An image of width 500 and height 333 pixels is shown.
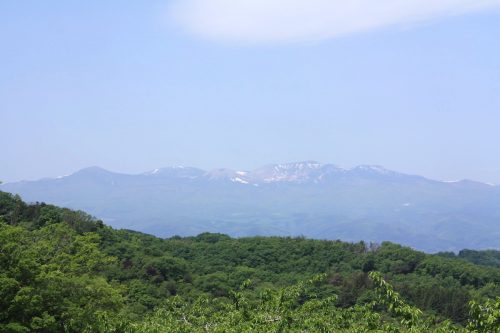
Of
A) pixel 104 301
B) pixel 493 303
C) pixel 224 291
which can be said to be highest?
pixel 493 303

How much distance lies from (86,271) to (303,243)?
53126 millimetres

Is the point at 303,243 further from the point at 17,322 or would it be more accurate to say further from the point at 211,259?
the point at 17,322

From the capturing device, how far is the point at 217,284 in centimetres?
5466

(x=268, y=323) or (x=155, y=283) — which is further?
(x=155, y=283)

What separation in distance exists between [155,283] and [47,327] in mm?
28326

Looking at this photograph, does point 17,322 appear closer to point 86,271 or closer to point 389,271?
point 86,271

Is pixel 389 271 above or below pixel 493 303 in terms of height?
below

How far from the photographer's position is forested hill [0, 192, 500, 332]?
606 inches

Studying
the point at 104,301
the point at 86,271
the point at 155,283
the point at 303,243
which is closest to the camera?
the point at 104,301

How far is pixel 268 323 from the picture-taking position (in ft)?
49.1

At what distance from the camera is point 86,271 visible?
98.1ft

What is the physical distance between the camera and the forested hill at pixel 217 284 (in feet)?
50.5

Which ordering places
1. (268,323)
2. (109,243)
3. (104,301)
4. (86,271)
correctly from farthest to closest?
(109,243) → (86,271) → (104,301) → (268,323)

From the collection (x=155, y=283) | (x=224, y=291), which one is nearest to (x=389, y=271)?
(x=224, y=291)
